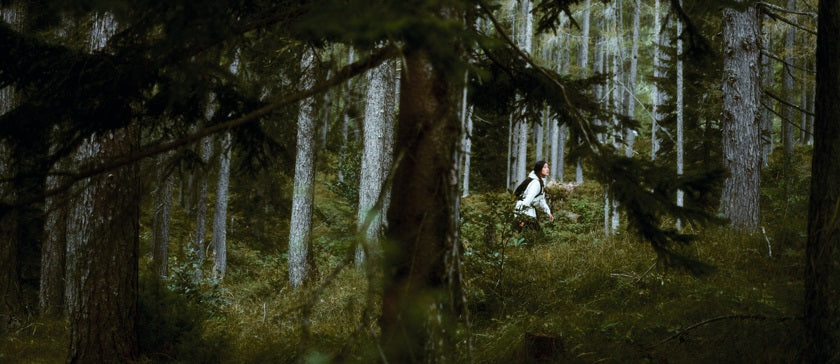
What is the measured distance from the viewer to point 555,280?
688 centimetres

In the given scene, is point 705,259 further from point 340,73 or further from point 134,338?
point 134,338

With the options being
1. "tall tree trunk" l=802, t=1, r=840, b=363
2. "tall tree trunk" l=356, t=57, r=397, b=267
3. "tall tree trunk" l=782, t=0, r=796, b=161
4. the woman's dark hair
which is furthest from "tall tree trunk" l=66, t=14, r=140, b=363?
"tall tree trunk" l=782, t=0, r=796, b=161

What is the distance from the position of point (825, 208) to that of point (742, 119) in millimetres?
5538

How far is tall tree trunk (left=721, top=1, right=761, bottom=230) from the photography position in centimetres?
801

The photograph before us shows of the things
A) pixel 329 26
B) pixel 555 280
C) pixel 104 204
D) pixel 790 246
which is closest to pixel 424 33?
pixel 329 26

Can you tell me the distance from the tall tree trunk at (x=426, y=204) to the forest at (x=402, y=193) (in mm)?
12

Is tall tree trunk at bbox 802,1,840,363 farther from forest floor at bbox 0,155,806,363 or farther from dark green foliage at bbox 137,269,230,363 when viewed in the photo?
dark green foliage at bbox 137,269,230,363

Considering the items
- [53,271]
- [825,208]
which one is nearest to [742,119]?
[825,208]

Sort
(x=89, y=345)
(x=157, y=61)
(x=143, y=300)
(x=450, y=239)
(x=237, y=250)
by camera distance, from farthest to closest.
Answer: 1. (x=237, y=250)
2. (x=143, y=300)
3. (x=89, y=345)
4. (x=157, y=61)
5. (x=450, y=239)

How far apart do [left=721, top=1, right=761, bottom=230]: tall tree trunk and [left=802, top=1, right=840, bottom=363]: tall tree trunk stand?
509 centimetres

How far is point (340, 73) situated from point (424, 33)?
2.60 ft

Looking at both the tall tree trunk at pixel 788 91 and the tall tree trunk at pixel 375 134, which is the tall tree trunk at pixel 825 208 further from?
the tall tree trunk at pixel 788 91

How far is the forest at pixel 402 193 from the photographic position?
8.37ft

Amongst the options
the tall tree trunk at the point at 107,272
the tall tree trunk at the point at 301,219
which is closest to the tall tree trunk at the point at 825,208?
the tall tree trunk at the point at 107,272
